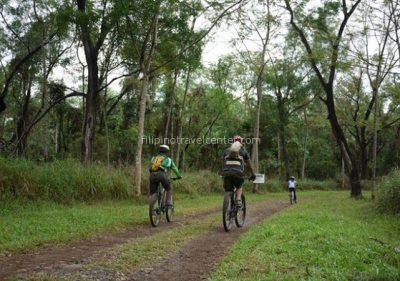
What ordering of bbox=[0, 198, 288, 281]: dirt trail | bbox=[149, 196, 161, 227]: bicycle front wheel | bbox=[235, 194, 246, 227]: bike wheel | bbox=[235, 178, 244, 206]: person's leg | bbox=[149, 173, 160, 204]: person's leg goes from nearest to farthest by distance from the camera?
bbox=[0, 198, 288, 281]: dirt trail < bbox=[235, 178, 244, 206]: person's leg < bbox=[235, 194, 246, 227]: bike wheel < bbox=[149, 196, 161, 227]: bicycle front wheel < bbox=[149, 173, 160, 204]: person's leg

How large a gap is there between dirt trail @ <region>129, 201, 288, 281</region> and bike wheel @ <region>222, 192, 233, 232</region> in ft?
0.77

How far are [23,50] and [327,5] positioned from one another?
751 inches

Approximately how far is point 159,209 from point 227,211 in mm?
2121

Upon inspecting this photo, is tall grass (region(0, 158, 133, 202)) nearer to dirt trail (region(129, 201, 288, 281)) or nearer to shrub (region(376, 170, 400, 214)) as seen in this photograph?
dirt trail (region(129, 201, 288, 281))

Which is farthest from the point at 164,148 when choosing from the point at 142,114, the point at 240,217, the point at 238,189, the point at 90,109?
the point at 90,109

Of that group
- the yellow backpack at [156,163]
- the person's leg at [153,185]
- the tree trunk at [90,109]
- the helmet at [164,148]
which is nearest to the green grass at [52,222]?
the person's leg at [153,185]

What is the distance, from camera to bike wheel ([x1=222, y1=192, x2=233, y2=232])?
30.7ft

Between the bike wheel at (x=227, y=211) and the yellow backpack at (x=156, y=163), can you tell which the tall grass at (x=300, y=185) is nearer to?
the yellow backpack at (x=156, y=163)

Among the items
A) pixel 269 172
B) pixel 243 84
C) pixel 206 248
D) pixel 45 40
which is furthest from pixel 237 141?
pixel 269 172

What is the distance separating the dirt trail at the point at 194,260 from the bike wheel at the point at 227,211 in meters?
0.23

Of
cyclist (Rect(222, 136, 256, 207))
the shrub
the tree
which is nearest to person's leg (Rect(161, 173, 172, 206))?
cyclist (Rect(222, 136, 256, 207))

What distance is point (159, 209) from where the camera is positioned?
35.5 feet

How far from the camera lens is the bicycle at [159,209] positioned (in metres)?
10.4

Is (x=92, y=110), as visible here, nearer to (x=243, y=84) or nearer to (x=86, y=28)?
(x=86, y=28)
